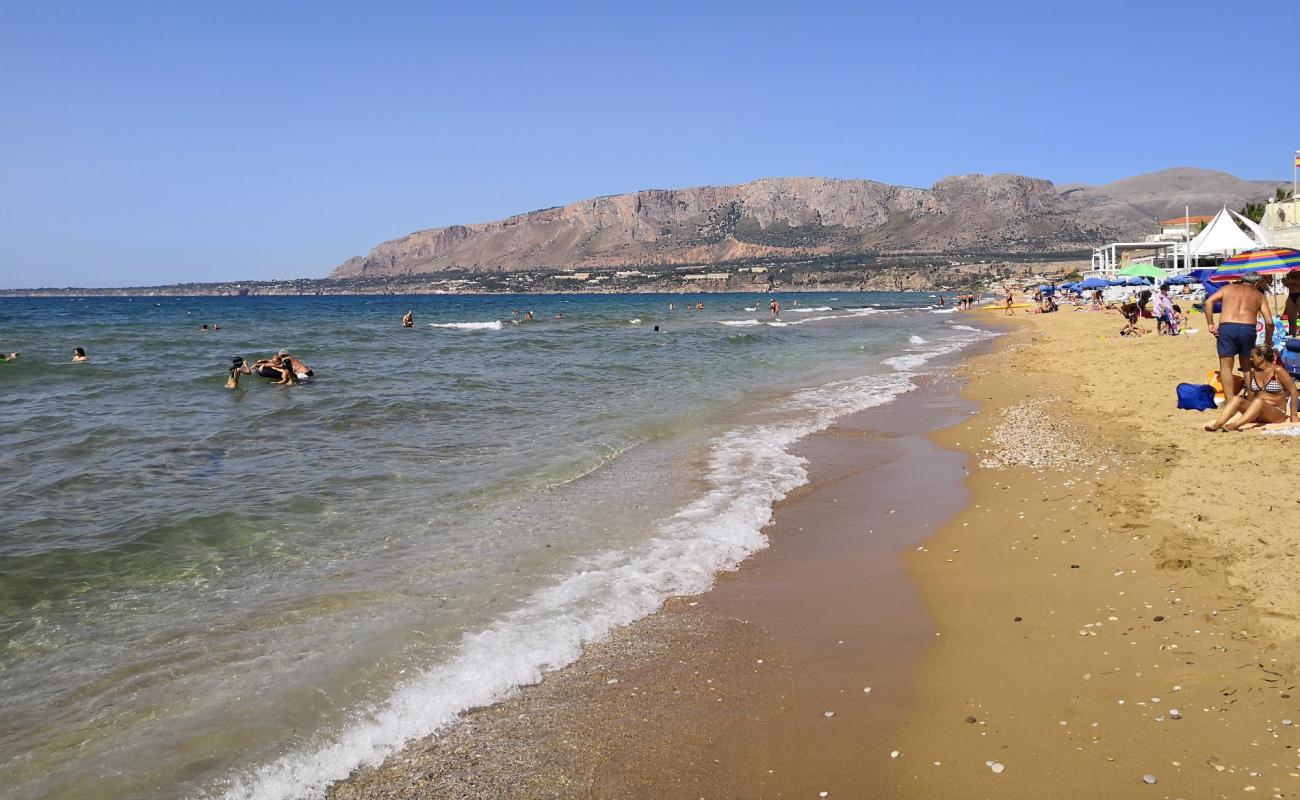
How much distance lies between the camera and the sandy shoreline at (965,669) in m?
3.53

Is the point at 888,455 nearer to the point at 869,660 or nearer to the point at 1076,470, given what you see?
the point at 1076,470

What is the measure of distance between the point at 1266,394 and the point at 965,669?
6919mm

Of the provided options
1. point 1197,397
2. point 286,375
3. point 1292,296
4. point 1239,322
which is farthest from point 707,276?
point 1239,322

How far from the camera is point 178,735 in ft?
13.5

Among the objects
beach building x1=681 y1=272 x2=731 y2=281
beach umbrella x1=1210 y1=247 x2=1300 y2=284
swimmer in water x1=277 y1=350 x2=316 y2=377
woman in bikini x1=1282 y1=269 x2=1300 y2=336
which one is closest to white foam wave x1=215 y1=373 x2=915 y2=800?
woman in bikini x1=1282 y1=269 x2=1300 y2=336

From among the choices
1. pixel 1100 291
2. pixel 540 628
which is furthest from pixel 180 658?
pixel 1100 291

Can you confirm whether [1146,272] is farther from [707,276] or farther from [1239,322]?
[707,276]

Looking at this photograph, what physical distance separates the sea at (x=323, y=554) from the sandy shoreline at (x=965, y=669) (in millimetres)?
507

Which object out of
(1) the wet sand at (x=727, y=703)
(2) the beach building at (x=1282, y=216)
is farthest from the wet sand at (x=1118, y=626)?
(2) the beach building at (x=1282, y=216)

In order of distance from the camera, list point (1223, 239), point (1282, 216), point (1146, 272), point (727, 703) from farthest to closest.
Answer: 1. point (1282, 216)
2. point (1146, 272)
3. point (1223, 239)
4. point (727, 703)

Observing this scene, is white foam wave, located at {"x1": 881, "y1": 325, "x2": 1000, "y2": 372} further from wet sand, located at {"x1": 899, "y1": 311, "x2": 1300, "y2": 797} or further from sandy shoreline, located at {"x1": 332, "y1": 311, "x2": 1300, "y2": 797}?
sandy shoreline, located at {"x1": 332, "y1": 311, "x2": 1300, "y2": 797}

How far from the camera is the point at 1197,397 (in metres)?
10.6

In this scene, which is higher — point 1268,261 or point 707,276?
point 707,276

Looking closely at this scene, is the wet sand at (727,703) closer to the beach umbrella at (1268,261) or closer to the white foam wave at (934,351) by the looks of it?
the beach umbrella at (1268,261)
